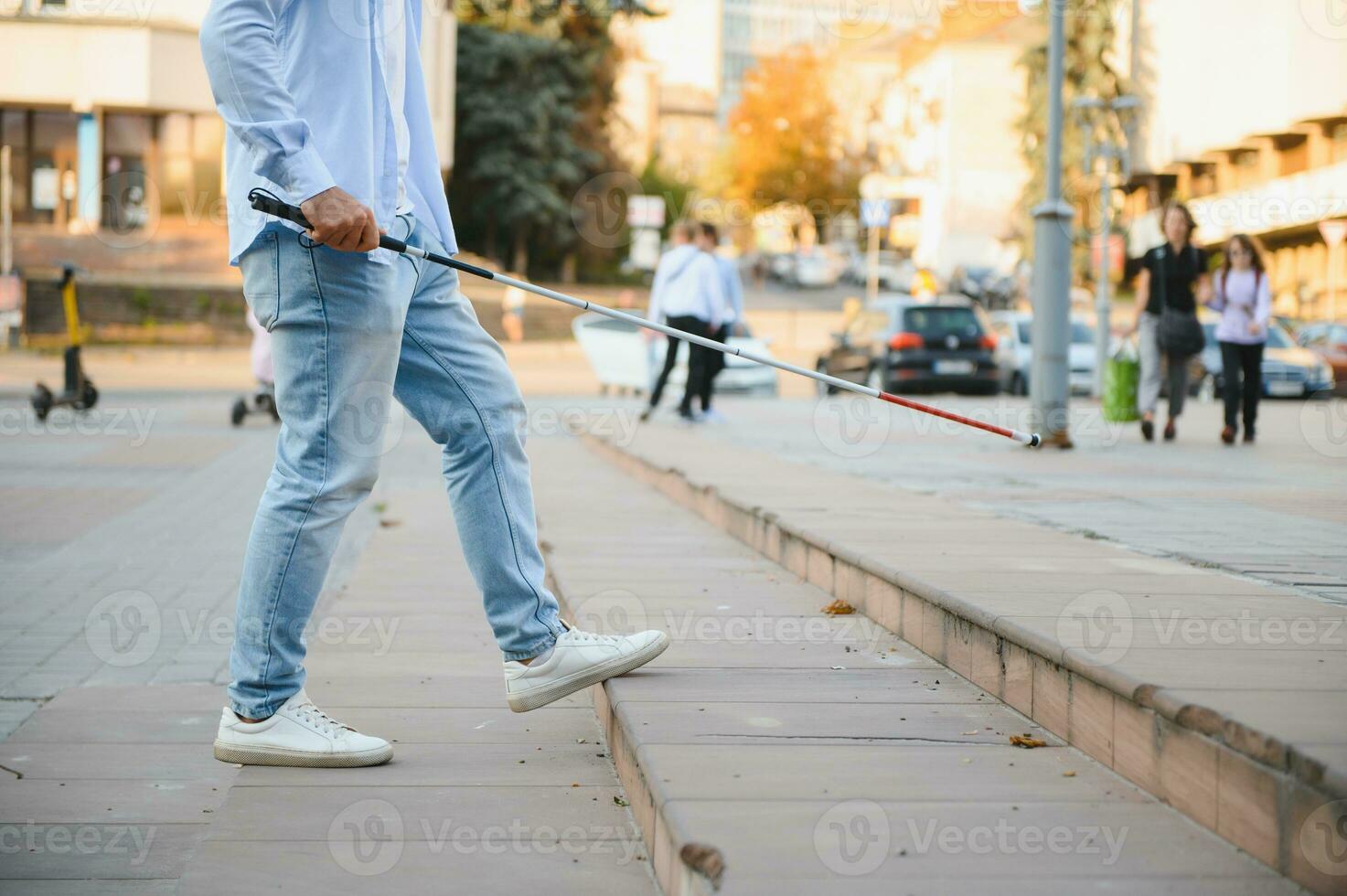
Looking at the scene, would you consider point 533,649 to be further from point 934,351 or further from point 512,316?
point 512,316

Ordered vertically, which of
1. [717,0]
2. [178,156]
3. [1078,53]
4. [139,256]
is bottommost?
[139,256]

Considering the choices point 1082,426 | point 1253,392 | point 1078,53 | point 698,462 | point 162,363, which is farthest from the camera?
point 1078,53

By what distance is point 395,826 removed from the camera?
3.38m

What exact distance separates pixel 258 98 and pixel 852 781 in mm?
1933

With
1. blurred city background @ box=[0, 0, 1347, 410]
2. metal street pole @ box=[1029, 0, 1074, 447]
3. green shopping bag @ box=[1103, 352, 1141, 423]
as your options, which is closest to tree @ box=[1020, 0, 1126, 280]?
blurred city background @ box=[0, 0, 1347, 410]

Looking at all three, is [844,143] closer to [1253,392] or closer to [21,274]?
[21,274]

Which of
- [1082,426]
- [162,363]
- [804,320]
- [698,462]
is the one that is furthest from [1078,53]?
[698,462]

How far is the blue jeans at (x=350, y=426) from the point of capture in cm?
358

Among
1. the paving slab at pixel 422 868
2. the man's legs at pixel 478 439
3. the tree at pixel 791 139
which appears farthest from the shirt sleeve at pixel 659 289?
the tree at pixel 791 139

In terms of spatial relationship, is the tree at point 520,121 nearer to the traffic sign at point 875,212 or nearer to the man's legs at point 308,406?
the traffic sign at point 875,212

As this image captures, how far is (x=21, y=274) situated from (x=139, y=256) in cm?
476

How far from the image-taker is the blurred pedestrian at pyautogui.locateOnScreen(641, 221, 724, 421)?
1398 centimetres

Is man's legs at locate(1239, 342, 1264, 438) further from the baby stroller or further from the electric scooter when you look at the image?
the electric scooter

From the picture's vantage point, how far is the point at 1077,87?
4897cm
